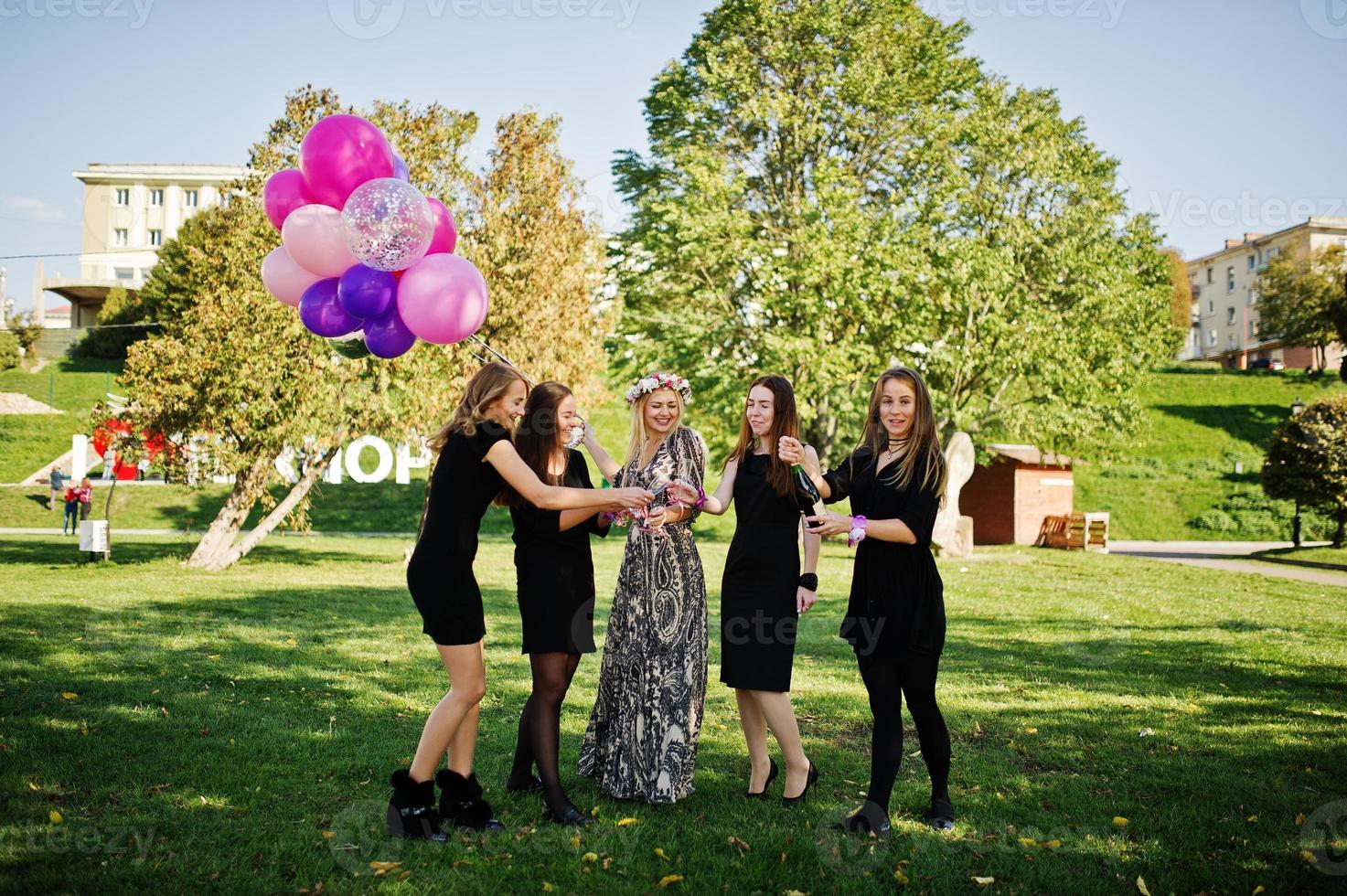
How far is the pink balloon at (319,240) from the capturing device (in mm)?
5941

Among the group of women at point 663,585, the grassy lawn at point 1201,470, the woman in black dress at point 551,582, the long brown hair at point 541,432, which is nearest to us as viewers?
the group of women at point 663,585

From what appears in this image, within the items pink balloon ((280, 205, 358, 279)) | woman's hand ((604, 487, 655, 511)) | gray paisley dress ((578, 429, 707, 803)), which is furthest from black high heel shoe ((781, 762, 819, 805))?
pink balloon ((280, 205, 358, 279))

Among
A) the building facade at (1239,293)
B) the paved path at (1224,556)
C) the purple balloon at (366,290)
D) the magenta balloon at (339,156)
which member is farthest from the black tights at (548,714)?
the building facade at (1239,293)

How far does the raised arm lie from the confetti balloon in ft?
5.59

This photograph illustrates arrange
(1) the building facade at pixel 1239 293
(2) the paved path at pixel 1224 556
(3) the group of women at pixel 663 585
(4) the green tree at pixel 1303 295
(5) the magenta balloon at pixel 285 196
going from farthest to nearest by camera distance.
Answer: (1) the building facade at pixel 1239 293, (4) the green tree at pixel 1303 295, (2) the paved path at pixel 1224 556, (5) the magenta balloon at pixel 285 196, (3) the group of women at pixel 663 585

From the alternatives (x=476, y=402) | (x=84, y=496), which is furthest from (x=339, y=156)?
(x=84, y=496)

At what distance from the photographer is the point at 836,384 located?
68.8 feet

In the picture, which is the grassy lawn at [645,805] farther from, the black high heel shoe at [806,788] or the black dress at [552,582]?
the black dress at [552,582]

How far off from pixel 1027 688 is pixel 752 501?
4.31 meters

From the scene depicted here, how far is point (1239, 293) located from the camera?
80188 millimetres

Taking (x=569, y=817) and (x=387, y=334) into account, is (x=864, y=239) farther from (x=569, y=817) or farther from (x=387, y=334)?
(x=569, y=817)

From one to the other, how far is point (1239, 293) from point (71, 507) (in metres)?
→ 85.3

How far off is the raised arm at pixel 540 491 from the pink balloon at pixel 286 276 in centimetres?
257

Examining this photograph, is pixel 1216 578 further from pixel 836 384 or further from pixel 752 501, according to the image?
pixel 752 501
